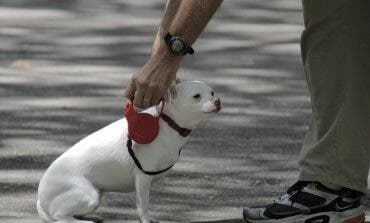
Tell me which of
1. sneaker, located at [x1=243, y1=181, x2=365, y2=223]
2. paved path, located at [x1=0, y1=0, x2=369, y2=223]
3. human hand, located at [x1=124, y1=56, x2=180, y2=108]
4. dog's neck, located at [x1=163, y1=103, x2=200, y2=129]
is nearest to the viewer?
human hand, located at [x1=124, y1=56, x2=180, y2=108]

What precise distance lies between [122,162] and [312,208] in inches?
33.2

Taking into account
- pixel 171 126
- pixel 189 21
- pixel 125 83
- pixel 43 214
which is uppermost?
pixel 189 21

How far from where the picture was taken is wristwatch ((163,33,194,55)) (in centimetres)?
487

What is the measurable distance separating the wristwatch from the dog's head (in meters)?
0.34

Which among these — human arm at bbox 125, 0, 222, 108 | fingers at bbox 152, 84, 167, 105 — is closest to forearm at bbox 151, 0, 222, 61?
human arm at bbox 125, 0, 222, 108

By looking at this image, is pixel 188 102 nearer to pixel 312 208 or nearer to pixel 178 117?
pixel 178 117

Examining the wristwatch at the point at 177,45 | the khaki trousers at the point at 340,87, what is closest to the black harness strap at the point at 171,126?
the wristwatch at the point at 177,45

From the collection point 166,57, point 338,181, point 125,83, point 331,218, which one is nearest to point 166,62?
point 166,57

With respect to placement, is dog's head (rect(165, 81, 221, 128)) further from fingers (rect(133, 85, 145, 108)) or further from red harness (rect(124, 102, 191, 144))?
fingers (rect(133, 85, 145, 108))

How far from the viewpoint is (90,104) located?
311 inches

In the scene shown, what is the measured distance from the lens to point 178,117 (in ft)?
17.2

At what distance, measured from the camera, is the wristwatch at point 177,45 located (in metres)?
4.87

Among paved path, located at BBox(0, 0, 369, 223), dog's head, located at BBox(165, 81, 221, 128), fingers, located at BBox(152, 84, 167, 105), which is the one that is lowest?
paved path, located at BBox(0, 0, 369, 223)

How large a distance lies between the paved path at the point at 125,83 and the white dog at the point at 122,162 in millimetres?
358
